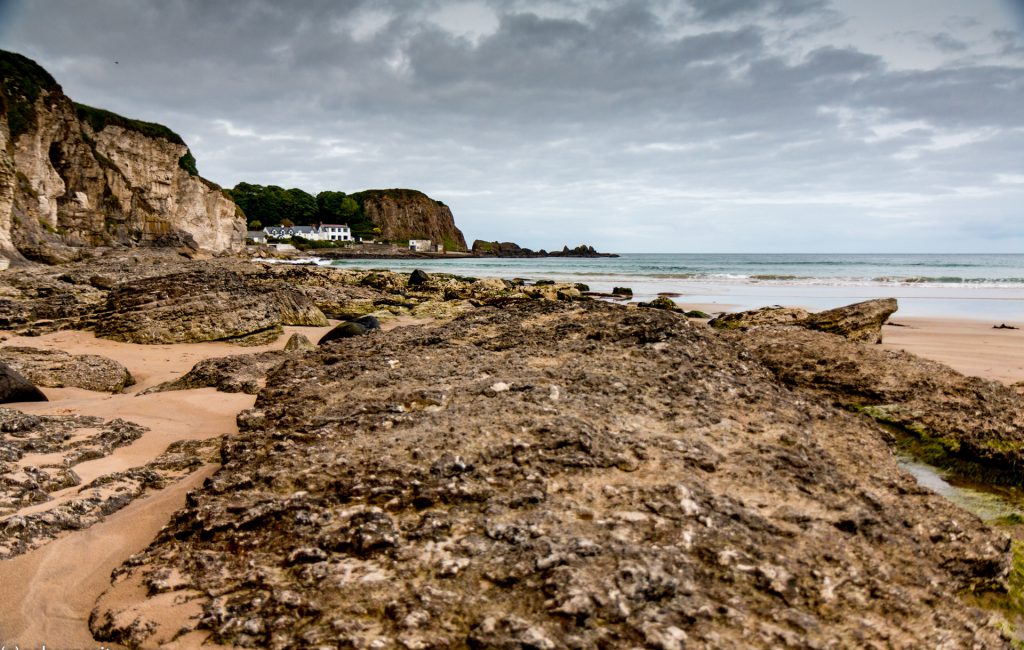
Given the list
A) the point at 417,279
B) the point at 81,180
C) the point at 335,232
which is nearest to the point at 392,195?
the point at 335,232

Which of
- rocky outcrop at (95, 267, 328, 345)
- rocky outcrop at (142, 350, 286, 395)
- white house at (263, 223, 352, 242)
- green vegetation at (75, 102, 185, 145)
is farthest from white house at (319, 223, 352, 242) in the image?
rocky outcrop at (142, 350, 286, 395)

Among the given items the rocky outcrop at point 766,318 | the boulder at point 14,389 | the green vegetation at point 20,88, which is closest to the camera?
the boulder at point 14,389

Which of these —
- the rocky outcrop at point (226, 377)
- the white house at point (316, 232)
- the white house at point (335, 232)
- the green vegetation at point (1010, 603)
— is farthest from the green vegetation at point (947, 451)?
the white house at point (335, 232)

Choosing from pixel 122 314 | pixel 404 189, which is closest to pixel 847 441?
pixel 122 314

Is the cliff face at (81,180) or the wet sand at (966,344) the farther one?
the cliff face at (81,180)

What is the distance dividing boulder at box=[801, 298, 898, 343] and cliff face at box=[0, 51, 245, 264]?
3355 cm

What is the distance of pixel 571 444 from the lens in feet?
9.98

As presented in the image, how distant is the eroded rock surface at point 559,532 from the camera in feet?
6.77

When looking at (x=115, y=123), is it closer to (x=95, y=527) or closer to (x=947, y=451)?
(x=95, y=527)

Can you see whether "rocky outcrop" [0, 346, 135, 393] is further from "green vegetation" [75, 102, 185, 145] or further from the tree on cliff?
the tree on cliff

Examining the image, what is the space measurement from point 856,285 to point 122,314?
3973cm

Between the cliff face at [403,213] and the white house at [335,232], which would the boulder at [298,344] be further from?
the cliff face at [403,213]

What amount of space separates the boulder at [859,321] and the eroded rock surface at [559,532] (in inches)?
380

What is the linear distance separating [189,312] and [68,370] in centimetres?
390
